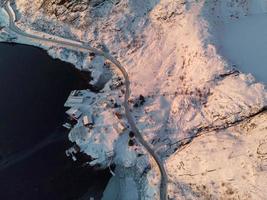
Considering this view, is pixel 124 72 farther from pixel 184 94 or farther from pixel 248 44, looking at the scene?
pixel 248 44

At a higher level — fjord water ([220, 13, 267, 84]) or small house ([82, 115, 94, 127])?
fjord water ([220, 13, 267, 84])

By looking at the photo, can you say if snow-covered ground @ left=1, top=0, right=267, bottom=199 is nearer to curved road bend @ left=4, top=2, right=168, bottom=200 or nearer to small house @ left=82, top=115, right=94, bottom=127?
curved road bend @ left=4, top=2, right=168, bottom=200

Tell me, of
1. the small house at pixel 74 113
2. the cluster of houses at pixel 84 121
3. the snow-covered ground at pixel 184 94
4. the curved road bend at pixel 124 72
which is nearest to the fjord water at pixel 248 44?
the snow-covered ground at pixel 184 94

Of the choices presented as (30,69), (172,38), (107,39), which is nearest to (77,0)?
(107,39)

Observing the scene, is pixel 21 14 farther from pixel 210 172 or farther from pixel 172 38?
pixel 210 172

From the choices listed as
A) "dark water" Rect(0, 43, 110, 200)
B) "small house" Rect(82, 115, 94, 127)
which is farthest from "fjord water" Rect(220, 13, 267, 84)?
"dark water" Rect(0, 43, 110, 200)

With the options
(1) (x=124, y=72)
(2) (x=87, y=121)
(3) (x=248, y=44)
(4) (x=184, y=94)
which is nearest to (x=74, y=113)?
(2) (x=87, y=121)

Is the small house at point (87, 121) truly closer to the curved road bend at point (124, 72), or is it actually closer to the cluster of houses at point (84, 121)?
the cluster of houses at point (84, 121)
